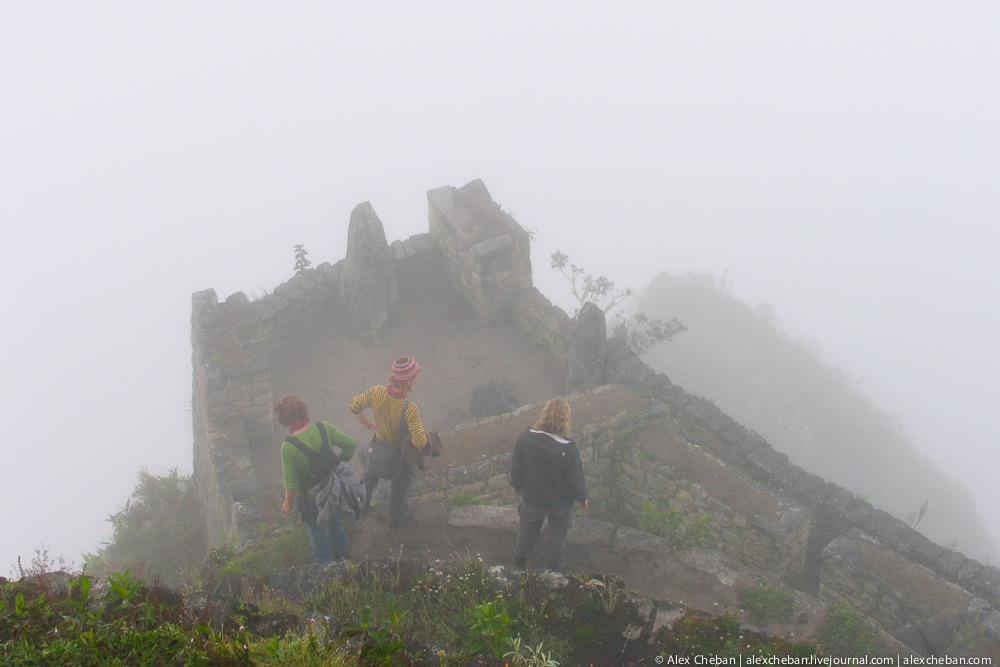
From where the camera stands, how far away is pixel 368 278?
42.3 ft

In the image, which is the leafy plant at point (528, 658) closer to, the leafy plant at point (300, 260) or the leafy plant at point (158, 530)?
the leafy plant at point (158, 530)

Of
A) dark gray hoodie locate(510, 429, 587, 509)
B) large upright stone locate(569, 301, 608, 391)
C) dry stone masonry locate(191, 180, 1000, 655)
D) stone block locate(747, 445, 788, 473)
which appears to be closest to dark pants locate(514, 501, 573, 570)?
dark gray hoodie locate(510, 429, 587, 509)

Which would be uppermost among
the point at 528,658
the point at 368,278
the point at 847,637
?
the point at 368,278

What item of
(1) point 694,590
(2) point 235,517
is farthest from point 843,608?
(2) point 235,517

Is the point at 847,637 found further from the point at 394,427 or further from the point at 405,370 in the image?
the point at 405,370

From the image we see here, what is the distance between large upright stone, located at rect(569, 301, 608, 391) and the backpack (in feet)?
18.8

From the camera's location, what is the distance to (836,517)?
9438 millimetres

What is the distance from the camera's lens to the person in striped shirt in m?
7.24

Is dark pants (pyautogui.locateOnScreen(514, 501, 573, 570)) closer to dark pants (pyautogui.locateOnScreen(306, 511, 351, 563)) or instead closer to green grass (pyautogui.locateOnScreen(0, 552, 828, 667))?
green grass (pyautogui.locateOnScreen(0, 552, 828, 667))

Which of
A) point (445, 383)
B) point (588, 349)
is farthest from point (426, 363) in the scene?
point (588, 349)

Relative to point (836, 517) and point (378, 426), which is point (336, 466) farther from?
point (836, 517)

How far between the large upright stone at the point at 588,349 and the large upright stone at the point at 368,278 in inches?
139

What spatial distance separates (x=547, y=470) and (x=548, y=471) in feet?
0.04

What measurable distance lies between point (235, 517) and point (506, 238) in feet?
22.5
